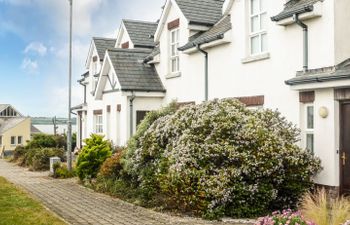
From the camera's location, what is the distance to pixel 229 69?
17.2 metres

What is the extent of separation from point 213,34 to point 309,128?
6.10m

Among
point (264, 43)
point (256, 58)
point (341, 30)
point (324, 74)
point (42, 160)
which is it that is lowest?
point (42, 160)

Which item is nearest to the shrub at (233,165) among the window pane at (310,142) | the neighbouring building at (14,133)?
the window pane at (310,142)

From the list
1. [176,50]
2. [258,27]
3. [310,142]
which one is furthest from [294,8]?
[176,50]

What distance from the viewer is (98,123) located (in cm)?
2688

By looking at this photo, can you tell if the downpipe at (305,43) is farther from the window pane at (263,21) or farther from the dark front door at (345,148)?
the window pane at (263,21)

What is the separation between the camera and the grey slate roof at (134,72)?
2166 centimetres

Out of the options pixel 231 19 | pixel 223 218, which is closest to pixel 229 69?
pixel 231 19

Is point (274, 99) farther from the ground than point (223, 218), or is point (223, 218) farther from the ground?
point (274, 99)

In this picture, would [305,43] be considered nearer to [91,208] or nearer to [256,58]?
[256,58]

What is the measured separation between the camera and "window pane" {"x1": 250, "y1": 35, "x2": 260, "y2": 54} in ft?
51.8

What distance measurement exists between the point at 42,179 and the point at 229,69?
33.4 ft

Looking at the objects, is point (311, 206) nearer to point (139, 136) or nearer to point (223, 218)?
point (223, 218)

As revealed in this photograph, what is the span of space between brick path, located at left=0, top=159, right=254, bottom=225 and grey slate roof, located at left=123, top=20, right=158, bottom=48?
10.7 meters
